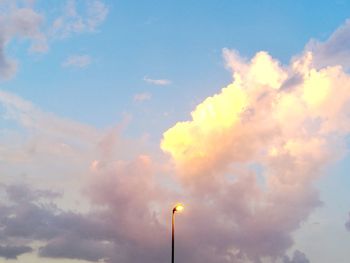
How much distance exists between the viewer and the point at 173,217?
2625cm
